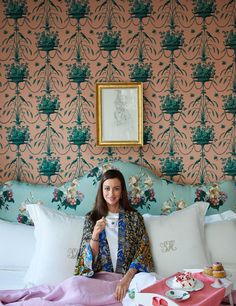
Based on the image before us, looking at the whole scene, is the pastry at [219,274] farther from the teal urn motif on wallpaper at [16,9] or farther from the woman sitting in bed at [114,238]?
the teal urn motif on wallpaper at [16,9]

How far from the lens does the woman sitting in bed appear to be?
89.6 inches

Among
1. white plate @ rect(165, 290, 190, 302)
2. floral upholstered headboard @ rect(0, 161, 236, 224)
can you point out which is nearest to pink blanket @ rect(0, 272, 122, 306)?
white plate @ rect(165, 290, 190, 302)

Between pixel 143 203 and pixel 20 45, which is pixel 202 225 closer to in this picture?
pixel 143 203

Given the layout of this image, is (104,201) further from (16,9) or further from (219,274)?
(16,9)

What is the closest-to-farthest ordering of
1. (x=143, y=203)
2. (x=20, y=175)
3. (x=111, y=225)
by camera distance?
1. (x=111, y=225)
2. (x=143, y=203)
3. (x=20, y=175)

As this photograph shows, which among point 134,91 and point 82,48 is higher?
point 82,48

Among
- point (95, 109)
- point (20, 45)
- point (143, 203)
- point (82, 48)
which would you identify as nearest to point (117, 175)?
point (143, 203)

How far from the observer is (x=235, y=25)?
293cm

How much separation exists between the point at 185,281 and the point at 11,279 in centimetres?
115

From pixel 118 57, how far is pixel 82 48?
0.90 feet

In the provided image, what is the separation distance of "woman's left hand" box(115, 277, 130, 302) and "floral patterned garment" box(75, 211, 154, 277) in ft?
0.49

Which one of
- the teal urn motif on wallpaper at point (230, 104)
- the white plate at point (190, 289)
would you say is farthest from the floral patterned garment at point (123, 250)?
the teal urn motif on wallpaper at point (230, 104)

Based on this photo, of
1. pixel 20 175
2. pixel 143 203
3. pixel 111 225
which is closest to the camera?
pixel 111 225

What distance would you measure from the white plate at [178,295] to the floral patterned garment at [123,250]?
1.62ft
